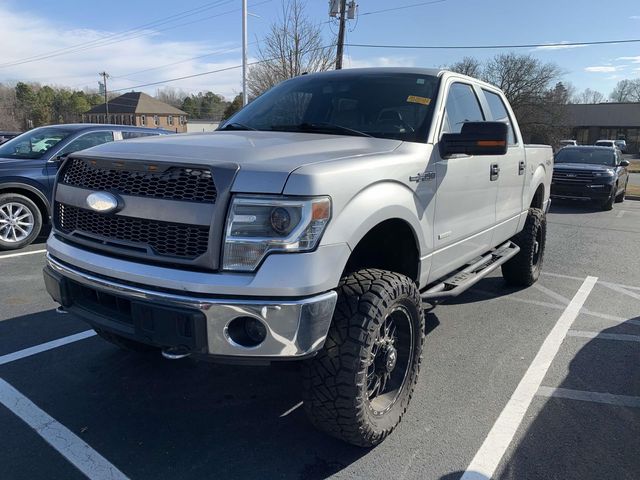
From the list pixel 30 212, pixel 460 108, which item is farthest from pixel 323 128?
pixel 30 212

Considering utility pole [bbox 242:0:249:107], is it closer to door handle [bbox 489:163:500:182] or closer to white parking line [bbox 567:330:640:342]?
door handle [bbox 489:163:500:182]

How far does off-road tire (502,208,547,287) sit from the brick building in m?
92.1

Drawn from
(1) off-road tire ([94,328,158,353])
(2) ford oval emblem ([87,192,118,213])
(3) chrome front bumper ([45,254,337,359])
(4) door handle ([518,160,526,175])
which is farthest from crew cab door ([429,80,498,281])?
(1) off-road tire ([94,328,158,353])

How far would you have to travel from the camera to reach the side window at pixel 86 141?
7457mm

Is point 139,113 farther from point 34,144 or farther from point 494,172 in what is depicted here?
point 494,172

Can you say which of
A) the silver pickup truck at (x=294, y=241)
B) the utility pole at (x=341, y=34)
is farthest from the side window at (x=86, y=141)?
the utility pole at (x=341, y=34)

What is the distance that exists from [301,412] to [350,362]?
0.86m

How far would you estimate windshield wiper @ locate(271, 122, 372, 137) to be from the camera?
328 cm

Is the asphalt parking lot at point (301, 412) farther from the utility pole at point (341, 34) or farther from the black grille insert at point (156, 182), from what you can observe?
the utility pole at point (341, 34)

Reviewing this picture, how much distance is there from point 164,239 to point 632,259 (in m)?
7.62

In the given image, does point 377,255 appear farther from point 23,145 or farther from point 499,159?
point 23,145

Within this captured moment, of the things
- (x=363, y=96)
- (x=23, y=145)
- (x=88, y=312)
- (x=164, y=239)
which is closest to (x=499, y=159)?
(x=363, y=96)

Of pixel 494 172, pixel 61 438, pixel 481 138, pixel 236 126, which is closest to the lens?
pixel 61 438

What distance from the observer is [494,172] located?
4.11 meters
